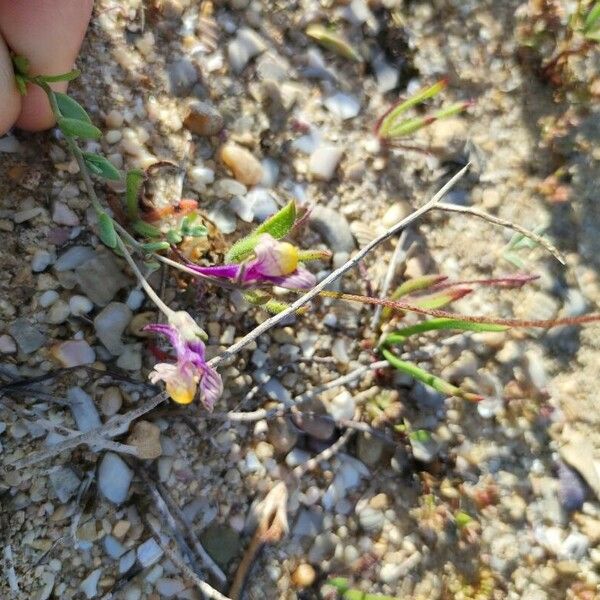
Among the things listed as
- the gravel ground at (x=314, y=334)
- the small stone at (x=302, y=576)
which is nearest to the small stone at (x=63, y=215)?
the gravel ground at (x=314, y=334)

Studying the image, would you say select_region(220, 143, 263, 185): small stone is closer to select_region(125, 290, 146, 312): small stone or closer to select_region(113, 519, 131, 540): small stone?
select_region(125, 290, 146, 312): small stone

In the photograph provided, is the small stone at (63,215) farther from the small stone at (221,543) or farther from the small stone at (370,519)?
the small stone at (370,519)

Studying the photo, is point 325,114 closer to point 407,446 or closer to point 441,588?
point 407,446

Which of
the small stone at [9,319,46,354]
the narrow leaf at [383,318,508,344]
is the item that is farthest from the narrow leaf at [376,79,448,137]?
the small stone at [9,319,46,354]

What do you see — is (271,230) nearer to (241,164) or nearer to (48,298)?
(241,164)

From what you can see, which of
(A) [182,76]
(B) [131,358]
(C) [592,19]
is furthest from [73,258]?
(C) [592,19]

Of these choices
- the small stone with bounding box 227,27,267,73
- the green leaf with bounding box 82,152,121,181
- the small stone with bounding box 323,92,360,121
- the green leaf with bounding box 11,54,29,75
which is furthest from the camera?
the small stone with bounding box 323,92,360,121
